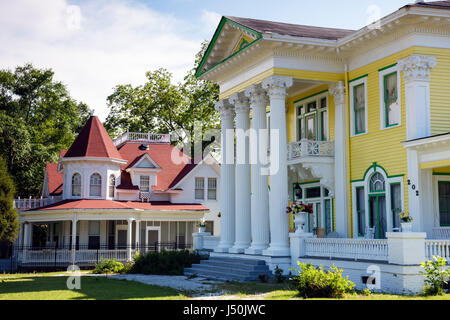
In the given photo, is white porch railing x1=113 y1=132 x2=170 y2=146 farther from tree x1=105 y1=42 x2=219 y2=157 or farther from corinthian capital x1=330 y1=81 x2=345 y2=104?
corinthian capital x1=330 y1=81 x2=345 y2=104

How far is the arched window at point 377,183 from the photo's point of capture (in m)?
22.8

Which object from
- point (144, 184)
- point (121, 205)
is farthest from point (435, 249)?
point (144, 184)

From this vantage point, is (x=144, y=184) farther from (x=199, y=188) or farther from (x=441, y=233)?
(x=441, y=233)

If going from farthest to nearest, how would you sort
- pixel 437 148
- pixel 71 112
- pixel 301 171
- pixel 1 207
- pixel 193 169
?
1. pixel 71 112
2. pixel 193 169
3. pixel 1 207
4. pixel 301 171
5. pixel 437 148

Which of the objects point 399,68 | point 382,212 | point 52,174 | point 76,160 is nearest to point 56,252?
point 76,160

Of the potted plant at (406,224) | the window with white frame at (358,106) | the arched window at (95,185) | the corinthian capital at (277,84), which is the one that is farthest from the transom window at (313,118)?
the arched window at (95,185)

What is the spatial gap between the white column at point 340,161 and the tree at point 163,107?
2840 centimetres

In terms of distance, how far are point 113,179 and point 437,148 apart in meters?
27.3

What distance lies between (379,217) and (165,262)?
10.5m

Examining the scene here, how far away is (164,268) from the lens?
89.4 feet

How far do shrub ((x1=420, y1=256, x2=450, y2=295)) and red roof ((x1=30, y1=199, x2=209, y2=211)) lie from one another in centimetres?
2545

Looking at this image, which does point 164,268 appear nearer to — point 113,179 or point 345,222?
point 345,222

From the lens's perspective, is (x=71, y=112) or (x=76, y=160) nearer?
(x=76, y=160)

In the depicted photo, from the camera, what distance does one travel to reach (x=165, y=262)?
90.7ft
